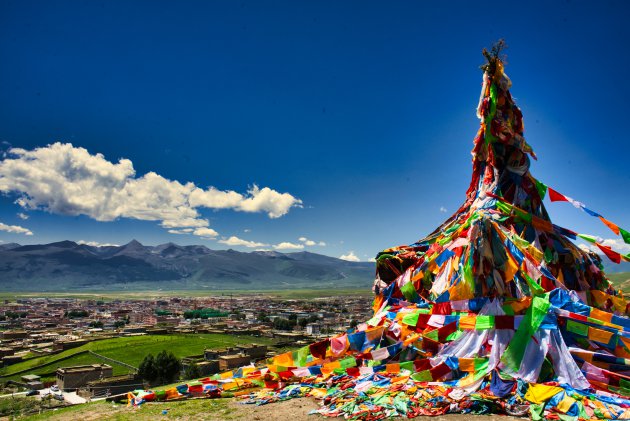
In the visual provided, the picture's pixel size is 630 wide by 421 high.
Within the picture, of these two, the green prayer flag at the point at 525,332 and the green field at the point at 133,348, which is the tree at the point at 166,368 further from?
the green prayer flag at the point at 525,332

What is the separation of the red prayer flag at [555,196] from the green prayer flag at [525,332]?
998 centimetres

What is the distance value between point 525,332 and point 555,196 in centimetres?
1183

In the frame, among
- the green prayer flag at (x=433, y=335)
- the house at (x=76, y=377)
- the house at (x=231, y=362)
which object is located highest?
the green prayer flag at (x=433, y=335)

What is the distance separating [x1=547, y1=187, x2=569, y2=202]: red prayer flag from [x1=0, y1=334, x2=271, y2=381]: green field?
194ft

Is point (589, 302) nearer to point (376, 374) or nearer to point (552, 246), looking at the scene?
point (552, 246)

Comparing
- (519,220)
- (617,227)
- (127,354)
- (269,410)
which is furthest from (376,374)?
(127,354)

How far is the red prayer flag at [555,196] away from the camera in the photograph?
2416 cm

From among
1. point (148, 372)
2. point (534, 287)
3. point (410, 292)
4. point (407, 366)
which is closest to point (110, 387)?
point (148, 372)

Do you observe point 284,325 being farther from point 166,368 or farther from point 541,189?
point 541,189

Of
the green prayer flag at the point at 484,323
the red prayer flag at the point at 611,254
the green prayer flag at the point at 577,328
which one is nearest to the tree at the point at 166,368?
the green prayer flag at the point at 484,323

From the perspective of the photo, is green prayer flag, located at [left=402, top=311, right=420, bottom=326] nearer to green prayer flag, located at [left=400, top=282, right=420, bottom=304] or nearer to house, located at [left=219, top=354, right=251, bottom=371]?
green prayer flag, located at [left=400, top=282, right=420, bottom=304]

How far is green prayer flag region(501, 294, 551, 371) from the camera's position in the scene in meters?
15.3

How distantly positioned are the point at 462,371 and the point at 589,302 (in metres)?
10.5

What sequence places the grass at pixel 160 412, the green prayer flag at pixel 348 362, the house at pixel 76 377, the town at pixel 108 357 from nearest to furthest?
the grass at pixel 160 412 < the green prayer flag at pixel 348 362 < the house at pixel 76 377 < the town at pixel 108 357
